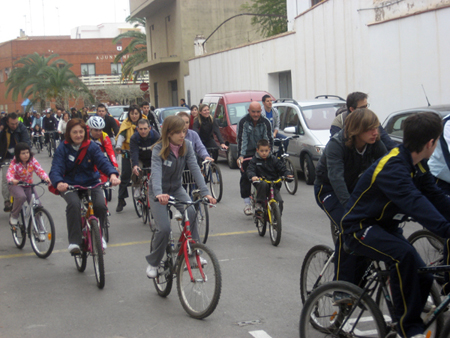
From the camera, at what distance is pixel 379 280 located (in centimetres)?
379

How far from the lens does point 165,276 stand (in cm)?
570

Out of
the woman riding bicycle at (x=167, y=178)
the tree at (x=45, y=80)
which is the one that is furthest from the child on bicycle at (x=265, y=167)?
the tree at (x=45, y=80)

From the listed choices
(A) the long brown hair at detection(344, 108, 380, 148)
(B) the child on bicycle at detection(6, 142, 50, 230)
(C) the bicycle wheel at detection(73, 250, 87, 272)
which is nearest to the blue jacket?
(C) the bicycle wheel at detection(73, 250, 87, 272)

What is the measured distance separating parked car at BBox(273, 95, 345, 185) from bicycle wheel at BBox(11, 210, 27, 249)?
6.51m

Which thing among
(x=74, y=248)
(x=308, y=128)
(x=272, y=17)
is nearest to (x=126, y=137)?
(x=308, y=128)

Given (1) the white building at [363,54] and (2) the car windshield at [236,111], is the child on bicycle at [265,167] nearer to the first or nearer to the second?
(1) the white building at [363,54]

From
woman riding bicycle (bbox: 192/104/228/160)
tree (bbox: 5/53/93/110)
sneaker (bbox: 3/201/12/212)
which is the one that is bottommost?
sneaker (bbox: 3/201/12/212)

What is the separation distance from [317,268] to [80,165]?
3327 millimetres

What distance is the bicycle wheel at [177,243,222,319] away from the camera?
194 inches

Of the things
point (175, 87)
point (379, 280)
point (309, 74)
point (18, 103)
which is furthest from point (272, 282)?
point (18, 103)

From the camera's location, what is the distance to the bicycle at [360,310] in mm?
3605

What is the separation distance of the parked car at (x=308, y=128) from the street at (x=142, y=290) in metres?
3.42

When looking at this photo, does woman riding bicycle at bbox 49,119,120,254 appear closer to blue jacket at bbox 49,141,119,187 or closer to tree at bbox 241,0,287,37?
blue jacket at bbox 49,141,119,187

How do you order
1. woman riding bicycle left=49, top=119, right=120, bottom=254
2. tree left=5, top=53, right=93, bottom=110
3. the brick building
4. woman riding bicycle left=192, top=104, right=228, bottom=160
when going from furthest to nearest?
the brick building
tree left=5, top=53, right=93, bottom=110
woman riding bicycle left=192, top=104, right=228, bottom=160
woman riding bicycle left=49, top=119, right=120, bottom=254
